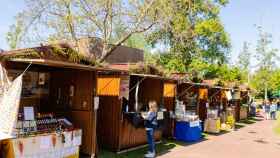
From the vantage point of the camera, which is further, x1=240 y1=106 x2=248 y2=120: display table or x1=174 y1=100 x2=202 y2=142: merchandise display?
x1=240 y1=106 x2=248 y2=120: display table

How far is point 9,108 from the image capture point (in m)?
6.36

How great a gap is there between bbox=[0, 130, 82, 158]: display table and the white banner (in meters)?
0.42

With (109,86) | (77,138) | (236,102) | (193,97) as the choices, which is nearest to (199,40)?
(236,102)

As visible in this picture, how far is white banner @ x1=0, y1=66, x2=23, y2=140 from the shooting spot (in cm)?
626

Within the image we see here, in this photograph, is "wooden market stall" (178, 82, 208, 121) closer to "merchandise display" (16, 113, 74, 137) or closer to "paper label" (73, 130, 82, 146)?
"paper label" (73, 130, 82, 146)

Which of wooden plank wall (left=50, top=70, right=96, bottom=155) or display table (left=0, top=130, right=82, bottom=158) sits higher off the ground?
wooden plank wall (left=50, top=70, right=96, bottom=155)

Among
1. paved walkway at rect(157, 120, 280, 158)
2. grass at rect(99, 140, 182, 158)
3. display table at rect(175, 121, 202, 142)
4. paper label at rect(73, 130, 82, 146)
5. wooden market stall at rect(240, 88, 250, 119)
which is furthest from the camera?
wooden market stall at rect(240, 88, 250, 119)

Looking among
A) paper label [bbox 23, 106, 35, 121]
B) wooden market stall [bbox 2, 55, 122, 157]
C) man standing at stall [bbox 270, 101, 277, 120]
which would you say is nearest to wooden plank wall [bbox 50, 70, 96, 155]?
wooden market stall [bbox 2, 55, 122, 157]

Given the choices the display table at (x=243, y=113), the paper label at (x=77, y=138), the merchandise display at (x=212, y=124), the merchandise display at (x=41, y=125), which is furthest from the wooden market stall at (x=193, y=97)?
the display table at (x=243, y=113)

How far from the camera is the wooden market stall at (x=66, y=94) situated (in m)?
8.73

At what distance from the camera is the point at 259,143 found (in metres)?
14.4

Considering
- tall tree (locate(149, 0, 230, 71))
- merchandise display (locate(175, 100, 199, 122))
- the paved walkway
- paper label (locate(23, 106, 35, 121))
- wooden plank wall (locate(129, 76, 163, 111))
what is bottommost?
the paved walkway

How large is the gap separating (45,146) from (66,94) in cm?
230

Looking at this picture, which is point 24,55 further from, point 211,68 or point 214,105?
point 211,68
